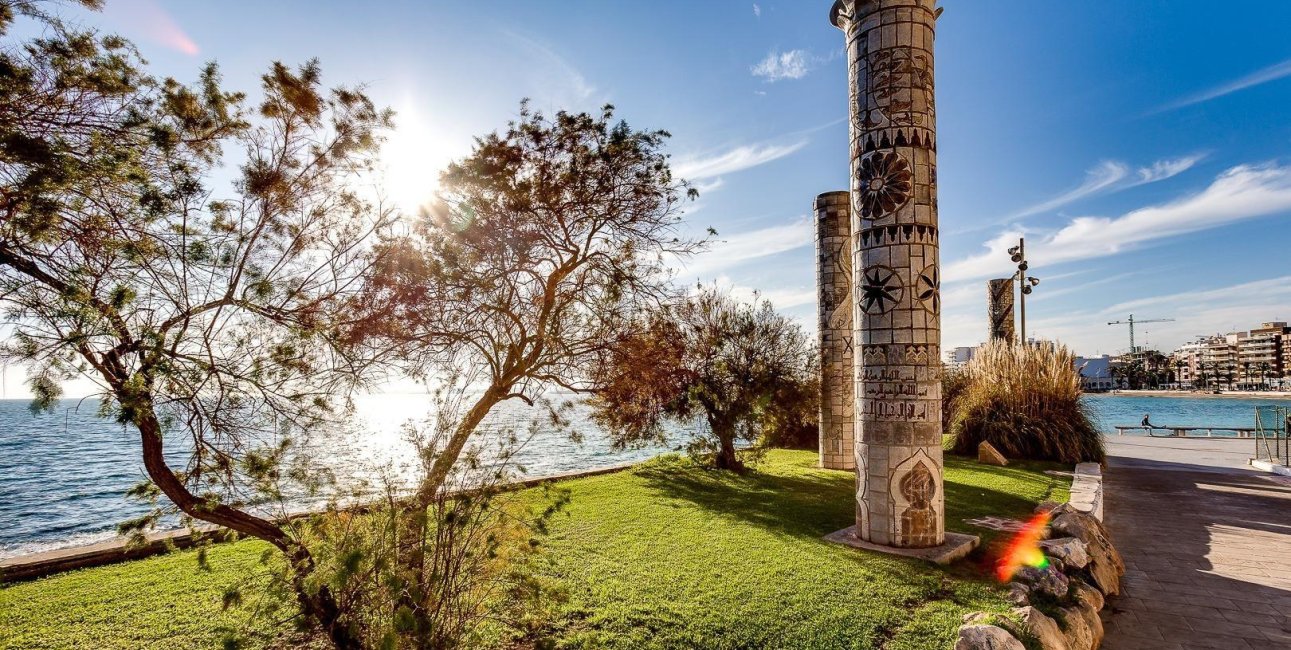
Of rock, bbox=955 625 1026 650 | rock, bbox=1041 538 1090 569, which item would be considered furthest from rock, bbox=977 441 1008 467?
rock, bbox=955 625 1026 650

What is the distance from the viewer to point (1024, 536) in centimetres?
581

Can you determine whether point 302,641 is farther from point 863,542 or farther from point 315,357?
point 863,542

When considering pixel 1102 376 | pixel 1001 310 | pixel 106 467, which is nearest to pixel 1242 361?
pixel 1102 376

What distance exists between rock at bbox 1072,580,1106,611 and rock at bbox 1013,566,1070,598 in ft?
0.23

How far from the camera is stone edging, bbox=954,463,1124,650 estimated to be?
11.5 feet

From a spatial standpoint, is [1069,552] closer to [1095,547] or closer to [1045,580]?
[1095,547]

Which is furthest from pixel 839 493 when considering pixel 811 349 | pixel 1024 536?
pixel 811 349

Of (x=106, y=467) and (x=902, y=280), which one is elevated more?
(x=902, y=280)

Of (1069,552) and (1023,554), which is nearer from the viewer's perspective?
(1069,552)

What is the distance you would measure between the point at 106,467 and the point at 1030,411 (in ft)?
105

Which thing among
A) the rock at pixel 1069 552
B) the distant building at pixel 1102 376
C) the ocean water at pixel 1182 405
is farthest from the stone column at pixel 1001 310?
the distant building at pixel 1102 376

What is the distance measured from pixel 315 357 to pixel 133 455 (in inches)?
1270

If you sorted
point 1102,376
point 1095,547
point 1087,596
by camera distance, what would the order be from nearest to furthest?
point 1087,596 < point 1095,547 < point 1102,376

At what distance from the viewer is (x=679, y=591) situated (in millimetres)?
4395
